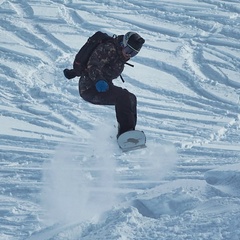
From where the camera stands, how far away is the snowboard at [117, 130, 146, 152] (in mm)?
8844

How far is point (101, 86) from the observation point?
8.70 m

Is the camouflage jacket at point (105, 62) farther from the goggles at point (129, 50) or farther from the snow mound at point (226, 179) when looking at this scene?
the snow mound at point (226, 179)

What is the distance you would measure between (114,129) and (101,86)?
3.09m

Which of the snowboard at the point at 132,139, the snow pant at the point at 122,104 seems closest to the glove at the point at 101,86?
the snow pant at the point at 122,104

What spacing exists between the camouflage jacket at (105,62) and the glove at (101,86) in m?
0.12

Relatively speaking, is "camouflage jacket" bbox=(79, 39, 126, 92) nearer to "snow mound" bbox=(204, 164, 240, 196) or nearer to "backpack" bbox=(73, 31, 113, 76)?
"backpack" bbox=(73, 31, 113, 76)

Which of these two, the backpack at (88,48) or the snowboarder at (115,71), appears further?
the backpack at (88,48)

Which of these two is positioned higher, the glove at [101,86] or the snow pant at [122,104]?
the glove at [101,86]

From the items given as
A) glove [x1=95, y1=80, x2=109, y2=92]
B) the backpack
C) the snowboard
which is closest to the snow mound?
the snowboard

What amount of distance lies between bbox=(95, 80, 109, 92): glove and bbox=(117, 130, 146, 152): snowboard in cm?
62

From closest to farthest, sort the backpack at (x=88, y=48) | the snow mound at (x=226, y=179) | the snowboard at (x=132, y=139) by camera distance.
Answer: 1. the snowboard at (x=132, y=139)
2. the snow mound at (x=226, y=179)
3. the backpack at (x=88, y=48)

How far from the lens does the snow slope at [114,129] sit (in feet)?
27.9

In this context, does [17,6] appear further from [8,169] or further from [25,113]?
[8,169]

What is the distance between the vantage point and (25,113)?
41.5ft
